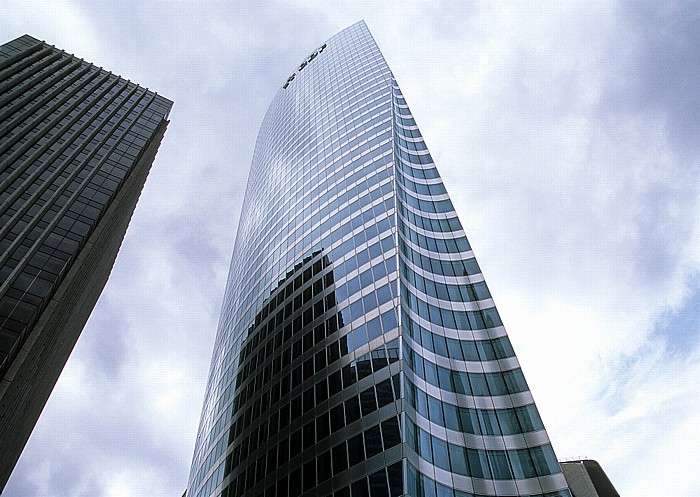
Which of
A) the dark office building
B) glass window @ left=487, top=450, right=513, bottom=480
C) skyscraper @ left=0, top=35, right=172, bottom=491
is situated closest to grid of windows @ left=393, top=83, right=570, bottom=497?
glass window @ left=487, top=450, right=513, bottom=480

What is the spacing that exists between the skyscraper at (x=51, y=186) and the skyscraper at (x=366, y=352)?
2012 cm

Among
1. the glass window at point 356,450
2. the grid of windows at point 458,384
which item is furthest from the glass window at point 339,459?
the grid of windows at point 458,384

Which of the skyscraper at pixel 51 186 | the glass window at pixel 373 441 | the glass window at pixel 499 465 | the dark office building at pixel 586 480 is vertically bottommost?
the glass window at pixel 499 465

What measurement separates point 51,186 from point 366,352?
42853 mm

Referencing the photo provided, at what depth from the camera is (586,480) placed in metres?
68.2

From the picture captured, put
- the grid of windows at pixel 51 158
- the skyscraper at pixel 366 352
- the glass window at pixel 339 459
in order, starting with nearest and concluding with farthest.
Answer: the skyscraper at pixel 366 352
the glass window at pixel 339 459
the grid of windows at pixel 51 158

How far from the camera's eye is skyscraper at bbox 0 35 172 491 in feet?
145

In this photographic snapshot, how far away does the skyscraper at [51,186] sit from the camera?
44094 millimetres

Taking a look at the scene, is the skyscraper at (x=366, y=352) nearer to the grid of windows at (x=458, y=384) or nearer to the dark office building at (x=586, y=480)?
the grid of windows at (x=458, y=384)

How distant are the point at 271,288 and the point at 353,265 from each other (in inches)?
640

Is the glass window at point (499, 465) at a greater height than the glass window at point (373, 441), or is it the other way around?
the glass window at point (373, 441)

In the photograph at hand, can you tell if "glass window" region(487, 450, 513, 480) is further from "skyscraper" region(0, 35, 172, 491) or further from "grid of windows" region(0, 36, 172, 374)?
"grid of windows" region(0, 36, 172, 374)

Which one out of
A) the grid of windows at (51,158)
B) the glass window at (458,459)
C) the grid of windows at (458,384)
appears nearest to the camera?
the grid of windows at (458,384)

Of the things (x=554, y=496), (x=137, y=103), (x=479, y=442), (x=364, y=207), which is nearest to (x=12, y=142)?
(x=137, y=103)
